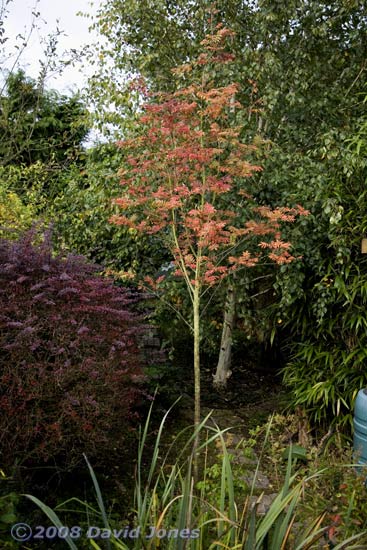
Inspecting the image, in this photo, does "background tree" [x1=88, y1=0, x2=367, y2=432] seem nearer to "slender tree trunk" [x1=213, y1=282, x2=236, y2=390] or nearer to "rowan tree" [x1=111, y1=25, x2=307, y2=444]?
"slender tree trunk" [x1=213, y1=282, x2=236, y2=390]

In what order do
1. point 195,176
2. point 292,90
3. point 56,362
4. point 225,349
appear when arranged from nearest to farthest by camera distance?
point 56,362, point 195,176, point 292,90, point 225,349

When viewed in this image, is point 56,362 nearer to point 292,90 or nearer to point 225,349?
point 225,349

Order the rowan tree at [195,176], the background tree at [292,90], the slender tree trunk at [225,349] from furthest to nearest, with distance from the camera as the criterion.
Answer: the slender tree trunk at [225,349]
the background tree at [292,90]
the rowan tree at [195,176]

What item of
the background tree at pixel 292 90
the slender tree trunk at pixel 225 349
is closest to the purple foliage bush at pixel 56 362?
the background tree at pixel 292 90

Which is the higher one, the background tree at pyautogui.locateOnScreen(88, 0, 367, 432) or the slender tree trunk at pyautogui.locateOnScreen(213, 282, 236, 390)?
the background tree at pyautogui.locateOnScreen(88, 0, 367, 432)

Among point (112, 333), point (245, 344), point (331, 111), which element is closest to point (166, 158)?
point (112, 333)

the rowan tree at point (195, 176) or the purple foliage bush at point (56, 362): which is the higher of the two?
the rowan tree at point (195, 176)

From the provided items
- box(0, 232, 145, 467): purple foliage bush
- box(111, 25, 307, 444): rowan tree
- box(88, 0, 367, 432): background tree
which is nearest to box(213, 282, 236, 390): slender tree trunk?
box(88, 0, 367, 432): background tree

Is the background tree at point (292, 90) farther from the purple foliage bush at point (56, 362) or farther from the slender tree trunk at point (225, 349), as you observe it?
the purple foliage bush at point (56, 362)

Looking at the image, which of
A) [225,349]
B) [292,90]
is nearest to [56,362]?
[225,349]

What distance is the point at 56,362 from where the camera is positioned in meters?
3.16

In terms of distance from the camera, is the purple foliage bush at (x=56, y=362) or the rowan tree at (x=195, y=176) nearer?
the purple foliage bush at (x=56, y=362)

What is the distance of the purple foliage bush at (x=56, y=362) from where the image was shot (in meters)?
3.09

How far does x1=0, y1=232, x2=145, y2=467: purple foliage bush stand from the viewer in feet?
10.1
